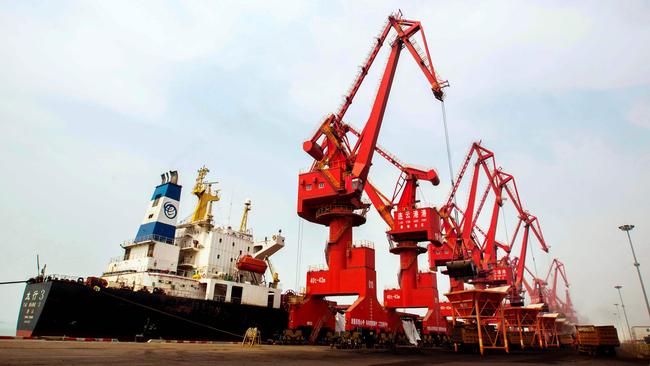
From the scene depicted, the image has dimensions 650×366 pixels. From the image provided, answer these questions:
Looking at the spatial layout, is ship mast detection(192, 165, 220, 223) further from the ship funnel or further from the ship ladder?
the ship ladder

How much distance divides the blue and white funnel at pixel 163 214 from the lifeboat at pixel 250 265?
6.33 m

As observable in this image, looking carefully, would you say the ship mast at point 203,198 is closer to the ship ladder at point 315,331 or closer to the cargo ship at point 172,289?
the cargo ship at point 172,289

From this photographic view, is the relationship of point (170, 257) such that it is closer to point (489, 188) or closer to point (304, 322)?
point (304, 322)

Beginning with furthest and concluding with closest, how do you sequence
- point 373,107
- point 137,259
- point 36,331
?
point 373,107
point 137,259
point 36,331

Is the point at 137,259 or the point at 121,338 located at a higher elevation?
the point at 137,259

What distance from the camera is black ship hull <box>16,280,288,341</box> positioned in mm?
23609

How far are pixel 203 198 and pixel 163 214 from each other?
604 centimetres

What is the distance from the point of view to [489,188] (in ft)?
233

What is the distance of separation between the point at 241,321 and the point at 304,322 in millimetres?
5367

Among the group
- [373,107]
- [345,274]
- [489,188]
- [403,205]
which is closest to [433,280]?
[403,205]

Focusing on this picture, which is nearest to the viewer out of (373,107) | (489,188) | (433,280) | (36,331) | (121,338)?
(36,331)

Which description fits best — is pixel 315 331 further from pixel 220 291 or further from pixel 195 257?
pixel 195 257

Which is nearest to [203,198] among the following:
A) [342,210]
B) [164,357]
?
[342,210]

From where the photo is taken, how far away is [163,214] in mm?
33969
